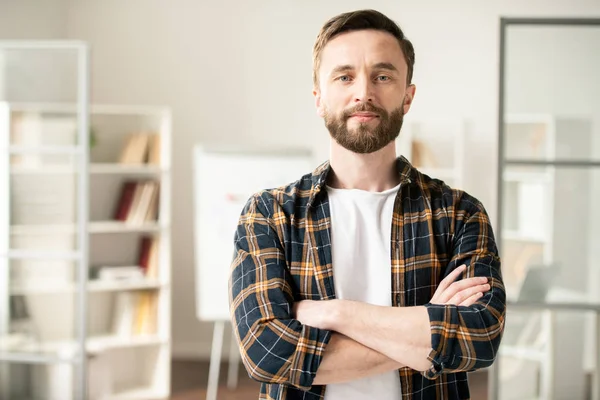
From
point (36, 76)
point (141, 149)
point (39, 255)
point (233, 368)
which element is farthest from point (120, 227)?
point (233, 368)

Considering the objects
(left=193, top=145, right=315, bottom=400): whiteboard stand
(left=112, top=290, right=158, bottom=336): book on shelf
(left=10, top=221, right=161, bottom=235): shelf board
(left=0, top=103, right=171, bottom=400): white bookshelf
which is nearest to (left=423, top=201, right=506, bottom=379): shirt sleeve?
(left=0, top=103, right=171, bottom=400): white bookshelf

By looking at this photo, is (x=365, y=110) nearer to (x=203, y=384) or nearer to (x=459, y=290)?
(x=459, y=290)


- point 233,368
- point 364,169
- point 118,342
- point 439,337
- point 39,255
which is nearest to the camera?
point 439,337

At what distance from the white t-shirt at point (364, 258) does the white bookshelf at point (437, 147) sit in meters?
4.04

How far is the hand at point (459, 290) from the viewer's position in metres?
1.37

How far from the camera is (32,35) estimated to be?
18.4 ft

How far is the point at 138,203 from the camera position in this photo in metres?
4.97

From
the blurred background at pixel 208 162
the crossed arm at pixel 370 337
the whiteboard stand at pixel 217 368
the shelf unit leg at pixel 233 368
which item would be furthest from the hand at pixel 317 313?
the shelf unit leg at pixel 233 368

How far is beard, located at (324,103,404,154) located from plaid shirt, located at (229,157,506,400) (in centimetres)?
10

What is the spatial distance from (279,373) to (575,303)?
216 cm

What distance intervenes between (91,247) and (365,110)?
442 cm

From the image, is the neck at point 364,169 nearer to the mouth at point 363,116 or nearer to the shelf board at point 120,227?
the mouth at point 363,116

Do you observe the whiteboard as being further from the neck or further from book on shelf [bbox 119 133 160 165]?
the neck

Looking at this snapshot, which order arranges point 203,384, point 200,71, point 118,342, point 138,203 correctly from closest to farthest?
point 118,342, point 138,203, point 203,384, point 200,71
